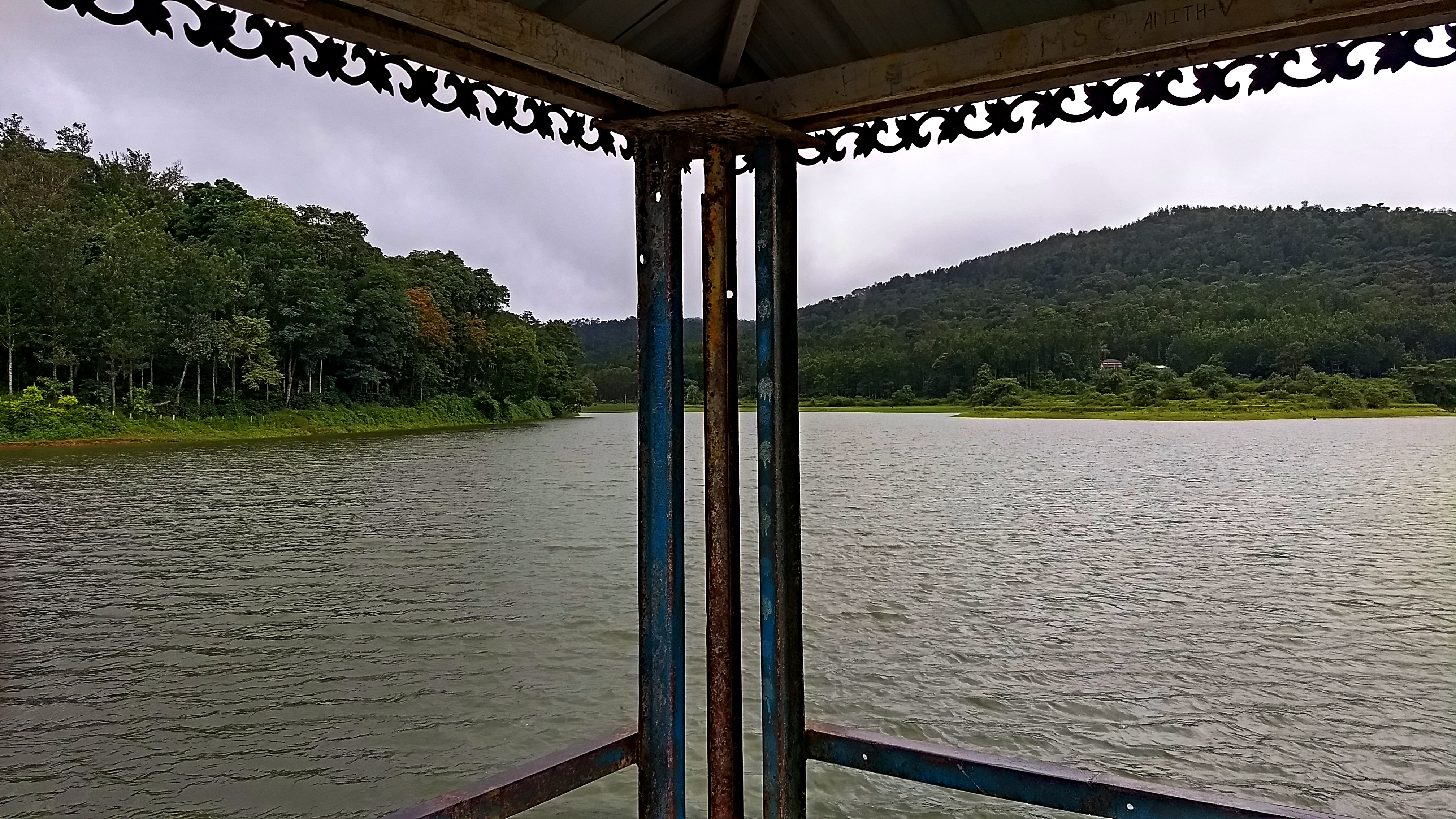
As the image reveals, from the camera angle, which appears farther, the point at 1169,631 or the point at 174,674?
the point at 1169,631

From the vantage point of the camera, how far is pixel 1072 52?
2205 millimetres

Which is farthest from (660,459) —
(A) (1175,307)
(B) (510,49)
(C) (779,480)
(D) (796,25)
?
(A) (1175,307)

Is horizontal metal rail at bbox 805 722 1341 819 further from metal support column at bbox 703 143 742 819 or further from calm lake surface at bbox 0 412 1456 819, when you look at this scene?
calm lake surface at bbox 0 412 1456 819

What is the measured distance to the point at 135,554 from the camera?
51.8ft

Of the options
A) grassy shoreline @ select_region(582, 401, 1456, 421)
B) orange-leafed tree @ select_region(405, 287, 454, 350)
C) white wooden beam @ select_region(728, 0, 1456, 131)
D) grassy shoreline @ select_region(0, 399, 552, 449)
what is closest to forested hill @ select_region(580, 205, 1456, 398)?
grassy shoreline @ select_region(582, 401, 1456, 421)

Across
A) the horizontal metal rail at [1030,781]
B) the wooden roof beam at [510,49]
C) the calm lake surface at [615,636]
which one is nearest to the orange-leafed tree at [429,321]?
the calm lake surface at [615,636]

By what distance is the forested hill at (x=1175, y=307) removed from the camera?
19.0 meters

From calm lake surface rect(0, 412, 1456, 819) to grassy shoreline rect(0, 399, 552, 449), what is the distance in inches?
165

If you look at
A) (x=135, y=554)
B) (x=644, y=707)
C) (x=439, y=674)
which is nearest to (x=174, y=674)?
(x=439, y=674)

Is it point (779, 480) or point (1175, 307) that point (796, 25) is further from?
point (1175, 307)

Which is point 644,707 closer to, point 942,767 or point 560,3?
point 942,767

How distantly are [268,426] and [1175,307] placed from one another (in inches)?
1277

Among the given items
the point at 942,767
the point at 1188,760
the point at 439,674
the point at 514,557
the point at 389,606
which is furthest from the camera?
the point at 514,557

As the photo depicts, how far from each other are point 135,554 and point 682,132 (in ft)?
54.8
